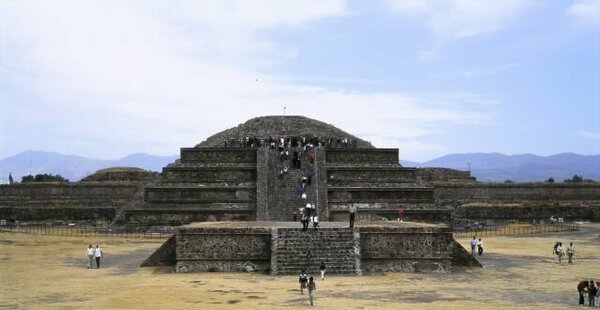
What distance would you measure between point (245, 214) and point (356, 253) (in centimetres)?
1376

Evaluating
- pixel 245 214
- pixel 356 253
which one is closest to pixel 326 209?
pixel 245 214

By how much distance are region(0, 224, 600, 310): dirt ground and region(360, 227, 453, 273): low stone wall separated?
0.66 m

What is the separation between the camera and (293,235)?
2283cm

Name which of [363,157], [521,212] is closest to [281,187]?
[363,157]

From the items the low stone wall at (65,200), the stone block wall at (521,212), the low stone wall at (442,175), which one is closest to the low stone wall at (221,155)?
the low stone wall at (65,200)

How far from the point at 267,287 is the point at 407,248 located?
18.4 feet

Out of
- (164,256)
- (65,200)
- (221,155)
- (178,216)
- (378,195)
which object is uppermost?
(221,155)

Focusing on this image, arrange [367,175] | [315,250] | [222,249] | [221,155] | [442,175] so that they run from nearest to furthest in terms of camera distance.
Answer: [315,250]
[222,249]
[367,175]
[221,155]
[442,175]

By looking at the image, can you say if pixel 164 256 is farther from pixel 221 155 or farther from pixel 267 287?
pixel 221 155

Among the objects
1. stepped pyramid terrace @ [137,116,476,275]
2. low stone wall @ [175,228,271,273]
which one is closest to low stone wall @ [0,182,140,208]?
stepped pyramid terrace @ [137,116,476,275]

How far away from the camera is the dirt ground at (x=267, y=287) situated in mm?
16844

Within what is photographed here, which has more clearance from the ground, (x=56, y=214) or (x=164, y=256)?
(x=56, y=214)

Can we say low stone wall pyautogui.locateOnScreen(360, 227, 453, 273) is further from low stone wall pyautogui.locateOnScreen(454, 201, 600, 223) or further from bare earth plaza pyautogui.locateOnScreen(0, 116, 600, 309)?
low stone wall pyautogui.locateOnScreen(454, 201, 600, 223)

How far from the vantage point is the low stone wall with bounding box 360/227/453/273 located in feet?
75.2
